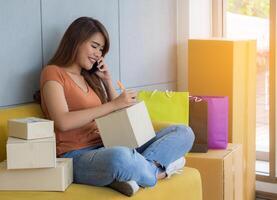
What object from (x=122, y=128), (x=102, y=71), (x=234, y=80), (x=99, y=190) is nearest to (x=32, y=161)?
(x=99, y=190)

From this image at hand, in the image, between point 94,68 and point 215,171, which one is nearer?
point 94,68

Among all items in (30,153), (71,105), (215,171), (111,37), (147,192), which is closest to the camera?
(30,153)

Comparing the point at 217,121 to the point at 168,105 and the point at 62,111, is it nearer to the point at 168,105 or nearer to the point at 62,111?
the point at 168,105

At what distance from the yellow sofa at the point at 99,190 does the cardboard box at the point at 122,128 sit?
0.27 meters

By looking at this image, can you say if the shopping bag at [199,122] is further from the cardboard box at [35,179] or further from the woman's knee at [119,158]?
the cardboard box at [35,179]

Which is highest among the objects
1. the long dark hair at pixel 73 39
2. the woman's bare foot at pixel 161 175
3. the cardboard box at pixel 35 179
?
the long dark hair at pixel 73 39

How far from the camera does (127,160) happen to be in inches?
89.0

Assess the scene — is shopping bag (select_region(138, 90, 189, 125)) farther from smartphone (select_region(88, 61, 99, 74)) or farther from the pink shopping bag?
smartphone (select_region(88, 61, 99, 74))

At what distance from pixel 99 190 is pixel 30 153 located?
0.37 meters

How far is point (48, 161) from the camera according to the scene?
2.21 metres

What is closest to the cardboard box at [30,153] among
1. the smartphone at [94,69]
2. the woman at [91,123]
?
the woman at [91,123]

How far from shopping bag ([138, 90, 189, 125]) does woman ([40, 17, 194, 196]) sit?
1.38ft

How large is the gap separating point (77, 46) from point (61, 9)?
0.36m

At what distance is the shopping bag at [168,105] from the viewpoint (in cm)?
325
